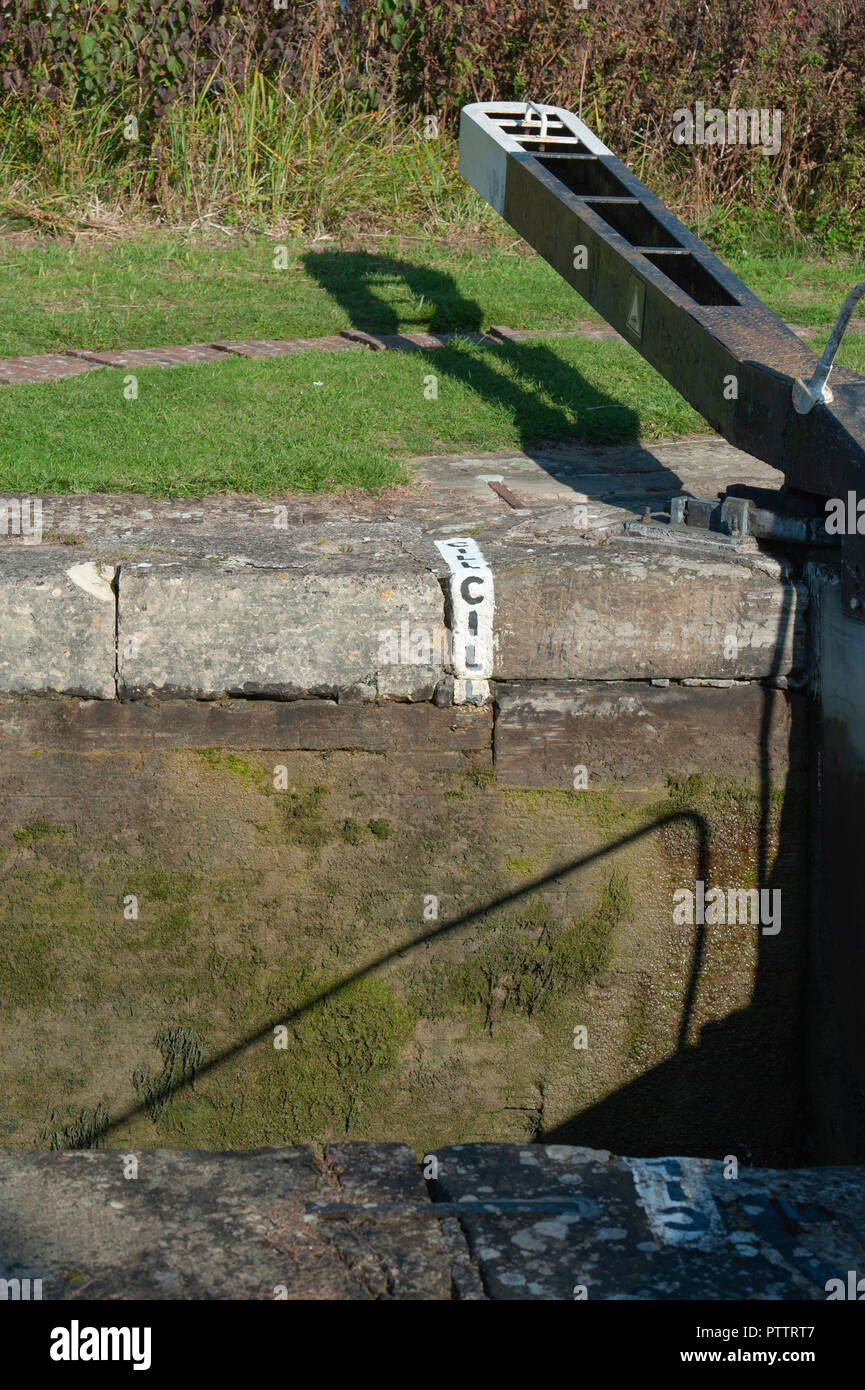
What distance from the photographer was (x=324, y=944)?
407cm

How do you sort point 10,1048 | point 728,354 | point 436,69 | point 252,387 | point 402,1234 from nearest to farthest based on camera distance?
point 402,1234 < point 10,1048 < point 728,354 < point 252,387 < point 436,69

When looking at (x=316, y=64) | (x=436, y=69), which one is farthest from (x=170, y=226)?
(x=436, y=69)

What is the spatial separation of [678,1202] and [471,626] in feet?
5.53

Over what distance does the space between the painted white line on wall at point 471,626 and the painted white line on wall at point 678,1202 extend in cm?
148

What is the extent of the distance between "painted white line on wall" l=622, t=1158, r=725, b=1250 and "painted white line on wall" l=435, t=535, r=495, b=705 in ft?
4.84

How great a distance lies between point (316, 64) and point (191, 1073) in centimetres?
797

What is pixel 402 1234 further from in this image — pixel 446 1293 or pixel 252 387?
pixel 252 387

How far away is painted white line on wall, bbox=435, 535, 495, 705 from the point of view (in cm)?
379

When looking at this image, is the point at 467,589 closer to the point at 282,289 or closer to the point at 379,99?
the point at 282,289

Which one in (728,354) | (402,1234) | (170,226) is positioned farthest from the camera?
(170,226)

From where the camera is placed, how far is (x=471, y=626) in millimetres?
3811

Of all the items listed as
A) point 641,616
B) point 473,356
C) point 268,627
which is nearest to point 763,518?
point 641,616

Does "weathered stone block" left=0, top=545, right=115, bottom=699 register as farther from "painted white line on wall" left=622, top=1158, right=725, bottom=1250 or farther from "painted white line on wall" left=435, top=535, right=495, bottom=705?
"painted white line on wall" left=622, top=1158, right=725, bottom=1250

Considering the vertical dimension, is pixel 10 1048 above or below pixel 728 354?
below
